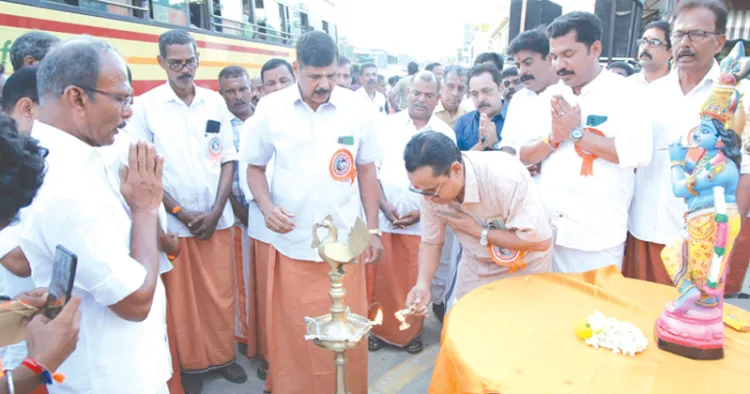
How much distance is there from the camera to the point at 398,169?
11.7 feet

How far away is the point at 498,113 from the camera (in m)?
3.79

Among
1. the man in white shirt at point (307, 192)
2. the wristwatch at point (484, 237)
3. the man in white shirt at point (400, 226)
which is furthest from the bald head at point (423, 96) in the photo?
the wristwatch at point (484, 237)

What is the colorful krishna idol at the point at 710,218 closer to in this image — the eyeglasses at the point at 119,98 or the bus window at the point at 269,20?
the eyeglasses at the point at 119,98

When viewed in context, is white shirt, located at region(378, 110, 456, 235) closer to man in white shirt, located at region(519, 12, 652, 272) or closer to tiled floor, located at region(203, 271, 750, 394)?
tiled floor, located at region(203, 271, 750, 394)

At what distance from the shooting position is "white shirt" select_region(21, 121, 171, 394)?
1.33 m

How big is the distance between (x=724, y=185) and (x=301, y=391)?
2244 millimetres

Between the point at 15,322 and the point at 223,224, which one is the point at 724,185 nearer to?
the point at 15,322

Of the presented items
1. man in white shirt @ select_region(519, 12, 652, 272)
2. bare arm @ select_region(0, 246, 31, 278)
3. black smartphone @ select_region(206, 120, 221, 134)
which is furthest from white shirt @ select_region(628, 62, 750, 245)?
bare arm @ select_region(0, 246, 31, 278)

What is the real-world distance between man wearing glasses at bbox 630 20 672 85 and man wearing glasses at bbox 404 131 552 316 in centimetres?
295

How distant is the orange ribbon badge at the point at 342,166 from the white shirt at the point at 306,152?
11 millimetres

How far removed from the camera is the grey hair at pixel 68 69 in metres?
1.44

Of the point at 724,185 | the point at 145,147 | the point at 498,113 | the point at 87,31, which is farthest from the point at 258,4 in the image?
the point at 724,185

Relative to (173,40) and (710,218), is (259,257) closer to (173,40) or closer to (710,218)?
(173,40)

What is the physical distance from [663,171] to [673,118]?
27 cm
